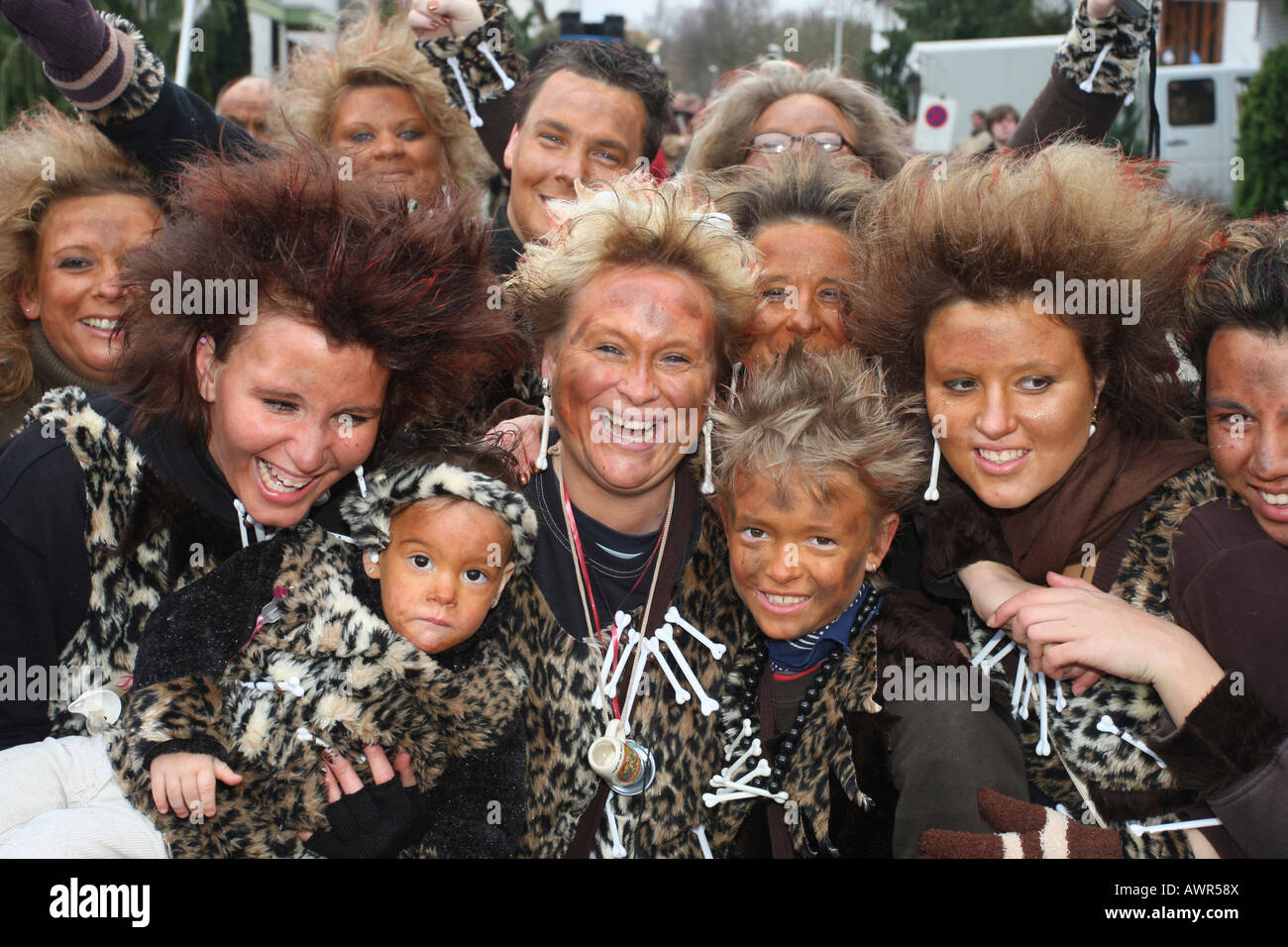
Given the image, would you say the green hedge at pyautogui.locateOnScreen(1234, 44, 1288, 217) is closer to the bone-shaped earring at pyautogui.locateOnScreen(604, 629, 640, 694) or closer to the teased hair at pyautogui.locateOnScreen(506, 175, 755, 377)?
the teased hair at pyautogui.locateOnScreen(506, 175, 755, 377)

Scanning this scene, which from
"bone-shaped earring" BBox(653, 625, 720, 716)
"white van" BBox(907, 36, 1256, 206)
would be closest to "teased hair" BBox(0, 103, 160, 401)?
"bone-shaped earring" BBox(653, 625, 720, 716)

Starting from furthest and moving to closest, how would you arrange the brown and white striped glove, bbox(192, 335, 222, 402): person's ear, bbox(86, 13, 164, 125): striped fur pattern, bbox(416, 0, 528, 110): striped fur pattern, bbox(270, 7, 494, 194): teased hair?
bbox(270, 7, 494, 194): teased hair
bbox(416, 0, 528, 110): striped fur pattern
bbox(86, 13, 164, 125): striped fur pattern
bbox(192, 335, 222, 402): person's ear
the brown and white striped glove

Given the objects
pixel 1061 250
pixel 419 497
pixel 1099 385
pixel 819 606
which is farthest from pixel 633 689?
pixel 1061 250

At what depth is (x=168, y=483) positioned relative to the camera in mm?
3043

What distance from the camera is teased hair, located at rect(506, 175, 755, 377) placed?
3393mm

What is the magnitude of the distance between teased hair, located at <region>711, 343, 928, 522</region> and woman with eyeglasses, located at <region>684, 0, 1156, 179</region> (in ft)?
4.11

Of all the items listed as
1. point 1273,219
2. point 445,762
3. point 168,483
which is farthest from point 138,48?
point 1273,219

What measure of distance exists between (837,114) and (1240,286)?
84.2 inches

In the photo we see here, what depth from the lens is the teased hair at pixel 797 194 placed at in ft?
12.6

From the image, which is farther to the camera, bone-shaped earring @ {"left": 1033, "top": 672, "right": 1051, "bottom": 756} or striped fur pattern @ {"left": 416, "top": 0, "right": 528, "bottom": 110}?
striped fur pattern @ {"left": 416, "top": 0, "right": 528, "bottom": 110}

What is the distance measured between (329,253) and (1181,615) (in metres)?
2.42

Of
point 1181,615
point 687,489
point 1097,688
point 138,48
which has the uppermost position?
point 138,48

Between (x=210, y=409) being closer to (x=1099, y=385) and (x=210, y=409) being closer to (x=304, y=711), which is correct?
(x=304, y=711)
